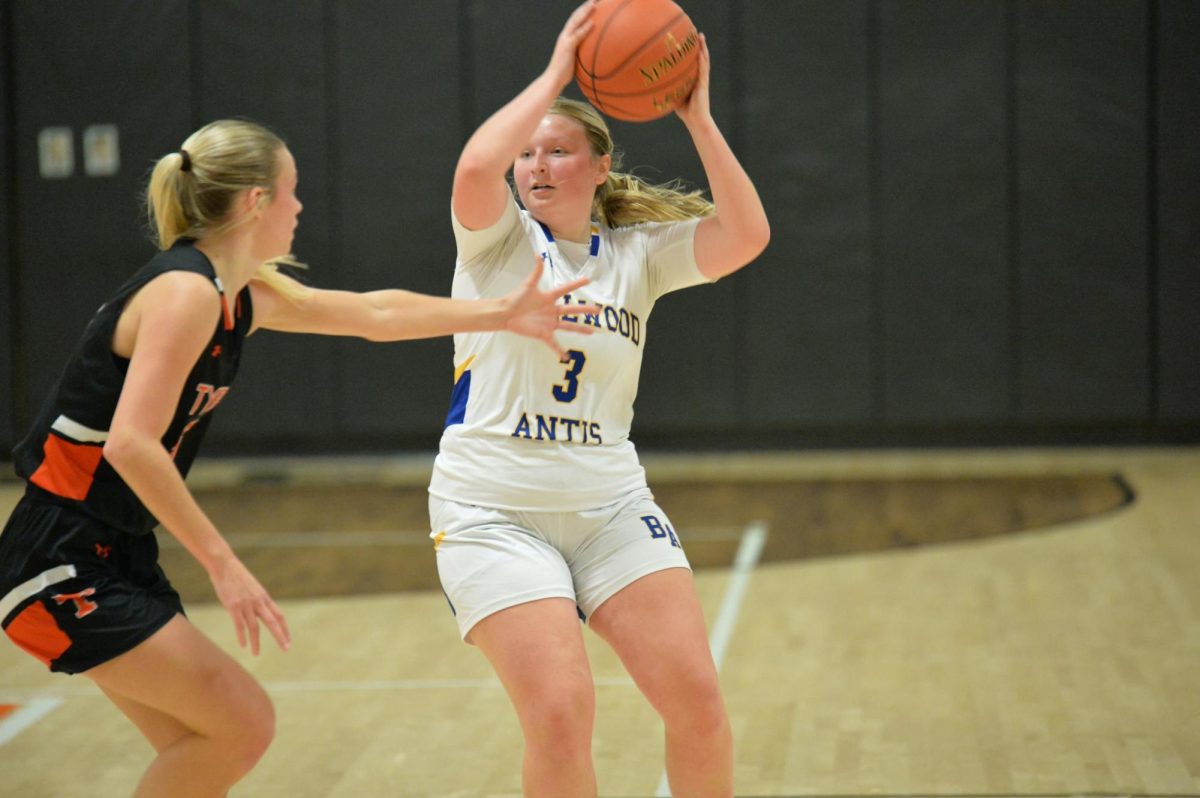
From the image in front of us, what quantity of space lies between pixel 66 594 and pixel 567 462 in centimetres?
97

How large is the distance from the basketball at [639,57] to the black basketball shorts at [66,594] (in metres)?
1.35

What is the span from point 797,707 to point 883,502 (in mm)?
4033

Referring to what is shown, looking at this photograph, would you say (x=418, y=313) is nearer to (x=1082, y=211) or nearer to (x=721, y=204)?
(x=721, y=204)

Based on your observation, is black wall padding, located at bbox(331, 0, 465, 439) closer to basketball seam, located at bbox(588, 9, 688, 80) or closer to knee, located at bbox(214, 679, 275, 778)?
basketball seam, located at bbox(588, 9, 688, 80)

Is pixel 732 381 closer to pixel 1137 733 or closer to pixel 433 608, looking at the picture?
pixel 433 608

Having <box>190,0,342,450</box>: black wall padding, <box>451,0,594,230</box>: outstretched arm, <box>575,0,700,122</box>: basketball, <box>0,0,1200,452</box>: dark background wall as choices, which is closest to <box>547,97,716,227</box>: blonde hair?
<box>575,0,700,122</box>: basketball

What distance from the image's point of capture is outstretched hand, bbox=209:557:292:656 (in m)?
2.33

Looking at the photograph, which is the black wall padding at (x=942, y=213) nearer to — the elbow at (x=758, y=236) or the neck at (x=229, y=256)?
the elbow at (x=758, y=236)

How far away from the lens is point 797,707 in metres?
4.53

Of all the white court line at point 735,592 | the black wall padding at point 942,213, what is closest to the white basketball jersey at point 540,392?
the white court line at point 735,592

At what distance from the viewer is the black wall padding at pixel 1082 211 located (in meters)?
9.84

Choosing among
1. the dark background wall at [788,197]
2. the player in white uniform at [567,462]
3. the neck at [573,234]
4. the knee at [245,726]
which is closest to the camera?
the knee at [245,726]

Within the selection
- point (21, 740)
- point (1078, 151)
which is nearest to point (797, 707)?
point (21, 740)

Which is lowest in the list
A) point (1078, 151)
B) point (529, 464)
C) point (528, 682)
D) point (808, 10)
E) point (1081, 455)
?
point (1081, 455)
